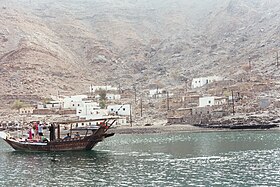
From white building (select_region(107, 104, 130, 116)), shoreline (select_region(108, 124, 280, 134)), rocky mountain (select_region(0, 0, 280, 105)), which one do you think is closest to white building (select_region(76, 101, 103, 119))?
white building (select_region(107, 104, 130, 116))

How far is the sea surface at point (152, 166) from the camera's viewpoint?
34.4 metres

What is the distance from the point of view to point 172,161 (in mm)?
44219

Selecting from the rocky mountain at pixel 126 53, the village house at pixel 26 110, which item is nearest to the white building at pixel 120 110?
the village house at pixel 26 110

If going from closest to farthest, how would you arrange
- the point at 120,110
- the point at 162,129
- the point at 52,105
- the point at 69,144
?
the point at 69,144 < the point at 162,129 < the point at 120,110 < the point at 52,105

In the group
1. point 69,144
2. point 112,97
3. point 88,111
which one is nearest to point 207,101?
point 88,111

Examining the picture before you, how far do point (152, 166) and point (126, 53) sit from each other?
14094 centimetres

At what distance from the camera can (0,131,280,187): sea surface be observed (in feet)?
113

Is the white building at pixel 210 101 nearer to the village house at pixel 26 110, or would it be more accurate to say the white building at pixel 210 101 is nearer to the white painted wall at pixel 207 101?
the white painted wall at pixel 207 101

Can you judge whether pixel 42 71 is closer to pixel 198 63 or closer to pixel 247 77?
pixel 198 63

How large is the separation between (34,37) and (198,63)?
57.2 meters

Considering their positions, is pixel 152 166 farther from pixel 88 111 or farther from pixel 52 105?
pixel 52 105

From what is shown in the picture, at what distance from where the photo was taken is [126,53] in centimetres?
18050

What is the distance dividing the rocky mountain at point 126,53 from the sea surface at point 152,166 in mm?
70166

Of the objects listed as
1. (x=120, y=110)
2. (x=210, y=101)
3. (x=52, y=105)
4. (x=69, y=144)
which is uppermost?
(x=52, y=105)
